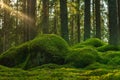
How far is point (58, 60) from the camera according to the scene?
12695 millimetres

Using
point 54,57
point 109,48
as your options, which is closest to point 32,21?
point 109,48

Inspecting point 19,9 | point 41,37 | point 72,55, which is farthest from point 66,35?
point 19,9

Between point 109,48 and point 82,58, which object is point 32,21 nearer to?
point 109,48

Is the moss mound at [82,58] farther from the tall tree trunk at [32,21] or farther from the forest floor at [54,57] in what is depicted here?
the tall tree trunk at [32,21]

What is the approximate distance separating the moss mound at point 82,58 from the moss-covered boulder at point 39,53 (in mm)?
510

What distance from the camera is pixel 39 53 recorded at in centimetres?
1319

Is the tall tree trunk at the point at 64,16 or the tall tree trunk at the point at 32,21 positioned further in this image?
the tall tree trunk at the point at 32,21

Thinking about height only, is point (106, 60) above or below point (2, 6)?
below

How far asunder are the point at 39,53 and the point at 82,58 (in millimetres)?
2078

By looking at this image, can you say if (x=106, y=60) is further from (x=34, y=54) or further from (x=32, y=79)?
(x=32, y=79)

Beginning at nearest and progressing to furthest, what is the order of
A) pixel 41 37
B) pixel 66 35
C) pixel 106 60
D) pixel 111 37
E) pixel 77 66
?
pixel 77 66 < pixel 106 60 < pixel 41 37 < pixel 111 37 < pixel 66 35

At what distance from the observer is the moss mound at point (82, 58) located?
1201 centimetres

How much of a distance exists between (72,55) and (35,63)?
1657mm

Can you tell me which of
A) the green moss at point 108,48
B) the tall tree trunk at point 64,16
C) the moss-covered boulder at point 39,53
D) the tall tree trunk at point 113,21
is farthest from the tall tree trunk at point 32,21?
the moss-covered boulder at point 39,53
